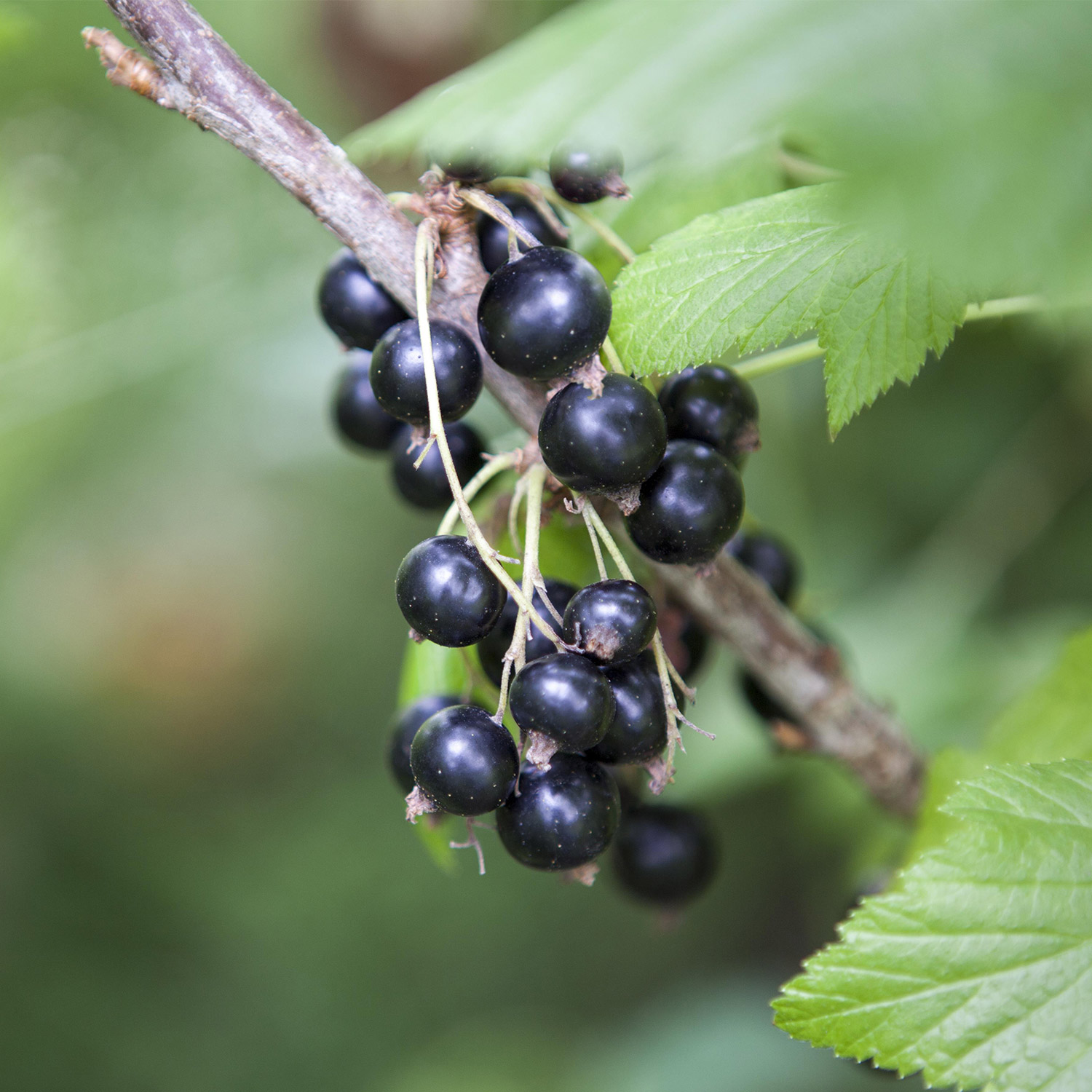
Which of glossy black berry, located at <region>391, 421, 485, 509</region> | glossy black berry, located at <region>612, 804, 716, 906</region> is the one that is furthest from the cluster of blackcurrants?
glossy black berry, located at <region>612, 804, 716, 906</region>

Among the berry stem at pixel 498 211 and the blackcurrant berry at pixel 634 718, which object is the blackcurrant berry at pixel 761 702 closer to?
the blackcurrant berry at pixel 634 718

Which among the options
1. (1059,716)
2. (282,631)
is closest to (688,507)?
(1059,716)

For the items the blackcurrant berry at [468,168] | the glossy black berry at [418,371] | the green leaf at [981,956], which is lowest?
the green leaf at [981,956]

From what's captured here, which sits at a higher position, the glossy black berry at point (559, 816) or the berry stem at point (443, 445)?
the berry stem at point (443, 445)

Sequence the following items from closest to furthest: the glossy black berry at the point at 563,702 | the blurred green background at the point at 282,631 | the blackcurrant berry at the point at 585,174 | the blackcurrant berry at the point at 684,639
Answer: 1. the glossy black berry at the point at 563,702
2. the blackcurrant berry at the point at 585,174
3. the blackcurrant berry at the point at 684,639
4. the blurred green background at the point at 282,631

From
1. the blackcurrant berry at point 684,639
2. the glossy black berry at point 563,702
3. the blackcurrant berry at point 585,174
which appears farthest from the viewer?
the blackcurrant berry at point 684,639

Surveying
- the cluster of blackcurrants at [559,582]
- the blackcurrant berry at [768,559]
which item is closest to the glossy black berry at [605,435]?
the cluster of blackcurrants at [559,582]

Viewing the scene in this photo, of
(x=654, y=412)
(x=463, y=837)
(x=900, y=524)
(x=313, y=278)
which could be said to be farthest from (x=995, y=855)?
(x=313, y=278)
